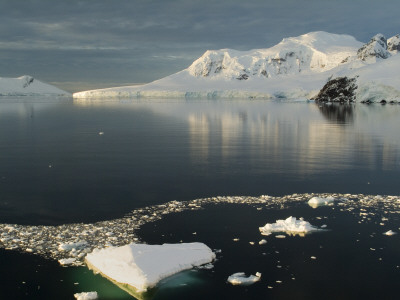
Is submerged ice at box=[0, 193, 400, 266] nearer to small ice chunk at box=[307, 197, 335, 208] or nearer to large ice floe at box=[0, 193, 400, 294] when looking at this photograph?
large ice floe at box=[0, 193, 400, 294]

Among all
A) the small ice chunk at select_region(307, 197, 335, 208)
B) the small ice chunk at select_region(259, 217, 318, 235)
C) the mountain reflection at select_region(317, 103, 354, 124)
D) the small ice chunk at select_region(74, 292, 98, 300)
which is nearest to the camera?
the small ice chunk at select_region(74, 292, 98, 300)

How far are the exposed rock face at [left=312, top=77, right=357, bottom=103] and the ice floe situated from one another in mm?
109578

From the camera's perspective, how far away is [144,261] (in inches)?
336

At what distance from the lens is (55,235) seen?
10.3 meters

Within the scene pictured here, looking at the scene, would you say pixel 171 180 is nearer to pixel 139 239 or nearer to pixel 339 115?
pixel 139 239

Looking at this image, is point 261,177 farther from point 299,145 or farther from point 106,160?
point 299,145

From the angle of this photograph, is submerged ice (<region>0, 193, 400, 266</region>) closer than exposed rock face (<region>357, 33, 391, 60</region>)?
Yes

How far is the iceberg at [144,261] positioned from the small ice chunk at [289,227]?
1999 mm

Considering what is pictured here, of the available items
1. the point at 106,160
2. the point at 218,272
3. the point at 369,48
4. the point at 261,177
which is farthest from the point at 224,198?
the point at 369,48

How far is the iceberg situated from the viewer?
8008 millimetres

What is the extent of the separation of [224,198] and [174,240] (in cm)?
378

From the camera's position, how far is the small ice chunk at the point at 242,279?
26.5ft

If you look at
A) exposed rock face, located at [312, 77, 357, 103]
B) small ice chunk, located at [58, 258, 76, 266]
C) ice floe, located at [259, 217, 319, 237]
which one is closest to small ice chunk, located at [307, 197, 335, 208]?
ice floe, located at [259, 217, 319, 237]

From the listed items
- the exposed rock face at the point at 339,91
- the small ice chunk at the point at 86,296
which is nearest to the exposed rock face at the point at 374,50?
the exposed rock face at the point at 339,91
